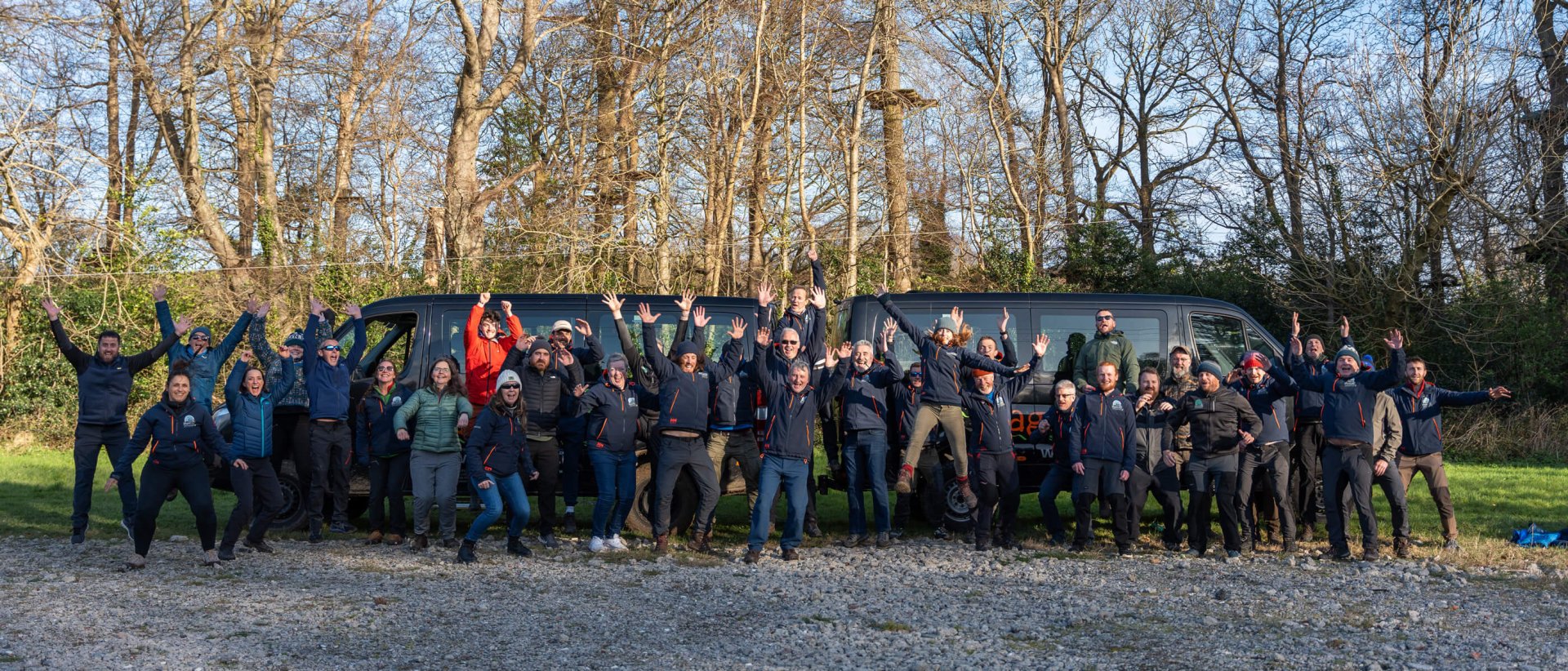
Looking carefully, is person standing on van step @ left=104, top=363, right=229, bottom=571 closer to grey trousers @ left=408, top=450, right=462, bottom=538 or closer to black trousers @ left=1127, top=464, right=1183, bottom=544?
grey trousers @ left=408, top=450, right=462, bottom=538

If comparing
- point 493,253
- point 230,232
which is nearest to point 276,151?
point 230,232

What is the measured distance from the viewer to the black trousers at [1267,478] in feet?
29.2

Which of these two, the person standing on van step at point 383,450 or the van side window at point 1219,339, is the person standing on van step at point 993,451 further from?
the person standing on van step at point 383,450

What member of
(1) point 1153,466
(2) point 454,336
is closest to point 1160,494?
(1) point 1153,466

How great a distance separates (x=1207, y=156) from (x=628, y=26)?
14226 millimetres

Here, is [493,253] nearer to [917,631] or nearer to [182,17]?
[182,17]

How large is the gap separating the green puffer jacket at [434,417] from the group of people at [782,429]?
1 cm

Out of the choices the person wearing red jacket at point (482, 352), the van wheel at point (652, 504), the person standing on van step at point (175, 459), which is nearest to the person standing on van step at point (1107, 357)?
the van wheel at point (652, 504)

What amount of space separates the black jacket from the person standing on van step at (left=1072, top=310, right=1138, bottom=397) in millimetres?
7197

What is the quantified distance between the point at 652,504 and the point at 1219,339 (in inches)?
186

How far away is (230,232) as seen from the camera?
2119cm

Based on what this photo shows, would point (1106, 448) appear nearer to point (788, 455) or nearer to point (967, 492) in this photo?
point (967, 492)

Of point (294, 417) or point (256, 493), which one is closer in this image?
point (256, 493)

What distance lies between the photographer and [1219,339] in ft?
33.1
